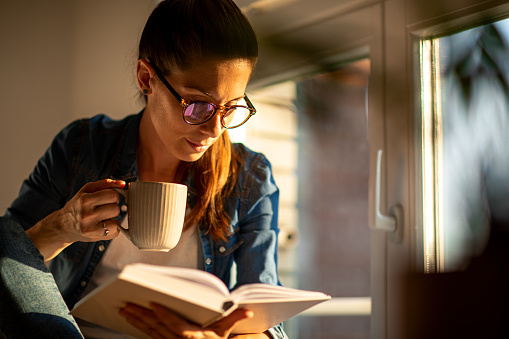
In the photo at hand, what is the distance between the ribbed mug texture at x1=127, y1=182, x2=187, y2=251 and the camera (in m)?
0.89

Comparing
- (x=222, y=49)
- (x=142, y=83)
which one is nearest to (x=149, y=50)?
(x=142, y=83)

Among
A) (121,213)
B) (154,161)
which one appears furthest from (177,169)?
(121,213)

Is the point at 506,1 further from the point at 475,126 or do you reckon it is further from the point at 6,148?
the point at 6,148

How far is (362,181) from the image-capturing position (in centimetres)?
166

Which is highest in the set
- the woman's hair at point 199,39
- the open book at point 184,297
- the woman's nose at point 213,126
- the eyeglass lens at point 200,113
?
the woman's hair at point 199,39

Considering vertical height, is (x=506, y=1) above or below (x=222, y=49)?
above

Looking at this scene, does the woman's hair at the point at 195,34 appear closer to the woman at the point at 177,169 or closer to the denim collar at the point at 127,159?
the woman at the point at 177,169

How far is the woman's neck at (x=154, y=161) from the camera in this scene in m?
1.33

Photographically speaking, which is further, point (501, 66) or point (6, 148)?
point (6, 148)

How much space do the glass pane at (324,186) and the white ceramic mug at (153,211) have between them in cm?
90

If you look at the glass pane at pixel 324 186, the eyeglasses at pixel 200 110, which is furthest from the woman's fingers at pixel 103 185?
the glass pane at pixel 324 186

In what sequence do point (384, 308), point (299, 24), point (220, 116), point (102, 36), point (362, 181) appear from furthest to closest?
point (102, 36)
point (299, 24)
point (362, 181)
point (384, 308)
point (220, 116)

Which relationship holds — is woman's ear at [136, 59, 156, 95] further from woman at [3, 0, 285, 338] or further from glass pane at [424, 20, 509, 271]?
glass pane at [424, 20, 509, 271]

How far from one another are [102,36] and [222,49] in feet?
3.77
